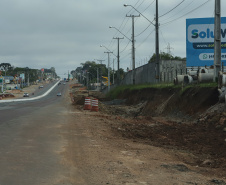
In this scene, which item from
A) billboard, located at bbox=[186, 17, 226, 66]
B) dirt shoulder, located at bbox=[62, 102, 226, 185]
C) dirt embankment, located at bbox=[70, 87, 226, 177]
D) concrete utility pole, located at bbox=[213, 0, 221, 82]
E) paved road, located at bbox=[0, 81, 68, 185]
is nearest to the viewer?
paved road, located at bbox=[0, 81, 68, 185]

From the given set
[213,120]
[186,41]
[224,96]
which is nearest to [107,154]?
[213,120]

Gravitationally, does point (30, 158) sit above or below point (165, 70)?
below

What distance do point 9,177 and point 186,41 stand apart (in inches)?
1285

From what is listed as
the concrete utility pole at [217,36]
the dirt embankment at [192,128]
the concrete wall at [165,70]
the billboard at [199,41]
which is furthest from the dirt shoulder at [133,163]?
the concrete wall at [165,70]

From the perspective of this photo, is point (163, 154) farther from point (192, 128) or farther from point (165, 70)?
point (165, 70)

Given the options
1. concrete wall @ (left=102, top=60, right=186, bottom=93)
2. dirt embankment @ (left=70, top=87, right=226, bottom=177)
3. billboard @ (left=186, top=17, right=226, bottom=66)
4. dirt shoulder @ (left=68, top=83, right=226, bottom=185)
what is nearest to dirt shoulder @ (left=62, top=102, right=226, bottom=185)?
dirt shoulder @ (left=68, top=83, right=226, bottom=185)

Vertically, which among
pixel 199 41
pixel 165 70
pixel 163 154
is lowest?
pixel 163 154

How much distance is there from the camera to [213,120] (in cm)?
1599

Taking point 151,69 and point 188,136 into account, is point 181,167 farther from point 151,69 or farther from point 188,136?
point 151,69

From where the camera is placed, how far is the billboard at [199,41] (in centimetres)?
3653

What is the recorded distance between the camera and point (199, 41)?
121 ft

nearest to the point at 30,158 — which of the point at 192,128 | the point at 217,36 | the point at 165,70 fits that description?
the point at 192,128

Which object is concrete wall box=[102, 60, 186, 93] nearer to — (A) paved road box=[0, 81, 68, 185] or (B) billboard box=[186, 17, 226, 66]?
(B) billboard box=[186, 17, 226, 66]

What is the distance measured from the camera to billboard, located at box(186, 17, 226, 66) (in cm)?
3653
